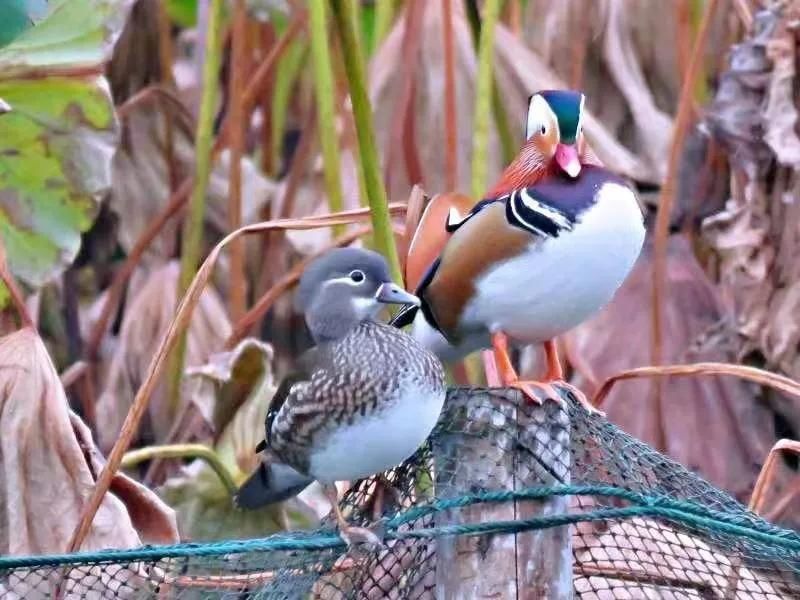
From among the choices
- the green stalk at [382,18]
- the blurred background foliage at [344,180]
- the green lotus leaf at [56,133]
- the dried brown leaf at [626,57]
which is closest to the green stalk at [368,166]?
the blurred background foliage at [344,180]

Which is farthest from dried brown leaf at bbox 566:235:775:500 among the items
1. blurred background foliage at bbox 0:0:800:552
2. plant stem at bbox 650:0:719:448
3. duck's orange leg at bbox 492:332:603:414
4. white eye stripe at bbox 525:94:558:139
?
white eye stripe at bbox 525:94:558:139

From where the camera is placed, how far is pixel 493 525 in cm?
161

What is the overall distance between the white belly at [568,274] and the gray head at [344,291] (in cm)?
12

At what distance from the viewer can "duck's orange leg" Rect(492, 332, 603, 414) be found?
1660 mm

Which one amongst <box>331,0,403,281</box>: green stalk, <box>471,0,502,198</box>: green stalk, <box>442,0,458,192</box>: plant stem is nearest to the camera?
<box>331,0,403,281</box>: green stalk

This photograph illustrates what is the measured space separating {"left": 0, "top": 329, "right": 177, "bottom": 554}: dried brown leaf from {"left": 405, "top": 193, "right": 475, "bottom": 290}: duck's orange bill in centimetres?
55

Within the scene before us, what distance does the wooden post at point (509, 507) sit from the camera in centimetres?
165

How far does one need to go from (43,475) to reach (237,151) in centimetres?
106

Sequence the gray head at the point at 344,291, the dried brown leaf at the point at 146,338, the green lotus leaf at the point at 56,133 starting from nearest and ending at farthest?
the gray head at the point at 344,291
the green lotus leaf at the point at 56,133
the dried brown leaf at the point at 146,338

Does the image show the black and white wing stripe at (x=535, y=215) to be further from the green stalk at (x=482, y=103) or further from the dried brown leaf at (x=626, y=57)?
the dried brown leaf at (x=626, y=57)

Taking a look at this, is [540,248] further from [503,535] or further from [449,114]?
[449,114]

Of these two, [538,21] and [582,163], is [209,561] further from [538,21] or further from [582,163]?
[538,21]

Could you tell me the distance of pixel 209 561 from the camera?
1792mm

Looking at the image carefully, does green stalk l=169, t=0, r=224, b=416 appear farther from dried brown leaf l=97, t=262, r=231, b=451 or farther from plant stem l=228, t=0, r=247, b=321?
dried brown leaf l=97, t=262, r=231, b=451
